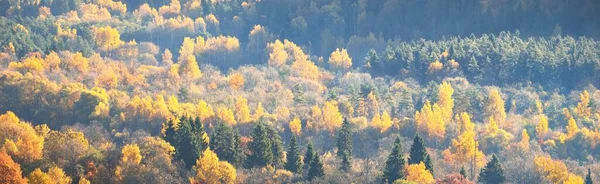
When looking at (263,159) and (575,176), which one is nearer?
(263,159)

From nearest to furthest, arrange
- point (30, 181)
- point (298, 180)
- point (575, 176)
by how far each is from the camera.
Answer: point (30, 181)
point (298, 180)
point (575, 176)

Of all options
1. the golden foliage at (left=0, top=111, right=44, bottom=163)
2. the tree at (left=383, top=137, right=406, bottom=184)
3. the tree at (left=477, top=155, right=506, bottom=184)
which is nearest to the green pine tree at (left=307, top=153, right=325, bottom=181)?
the tree at (left=383, top=137, right=406, bottom=184)

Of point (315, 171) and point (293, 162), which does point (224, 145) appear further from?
point (315, 171)

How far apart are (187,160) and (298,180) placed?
16279 millimetres

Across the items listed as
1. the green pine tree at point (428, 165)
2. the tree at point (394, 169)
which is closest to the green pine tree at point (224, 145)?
the tree at point (394, 169)

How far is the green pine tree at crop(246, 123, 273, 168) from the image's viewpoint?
550ft

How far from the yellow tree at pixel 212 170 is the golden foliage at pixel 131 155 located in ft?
27.6

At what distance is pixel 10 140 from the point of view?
173m

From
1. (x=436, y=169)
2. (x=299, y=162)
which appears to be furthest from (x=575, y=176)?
(x=299, y=162)

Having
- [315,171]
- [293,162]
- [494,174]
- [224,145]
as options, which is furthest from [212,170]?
[494,174]

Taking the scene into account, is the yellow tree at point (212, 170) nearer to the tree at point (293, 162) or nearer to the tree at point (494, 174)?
the tree at point (293, 162)

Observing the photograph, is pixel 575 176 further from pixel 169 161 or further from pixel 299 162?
pixel 169 161

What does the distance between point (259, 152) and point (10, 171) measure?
36018mm

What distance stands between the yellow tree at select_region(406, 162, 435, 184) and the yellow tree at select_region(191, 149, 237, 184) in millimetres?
25538
